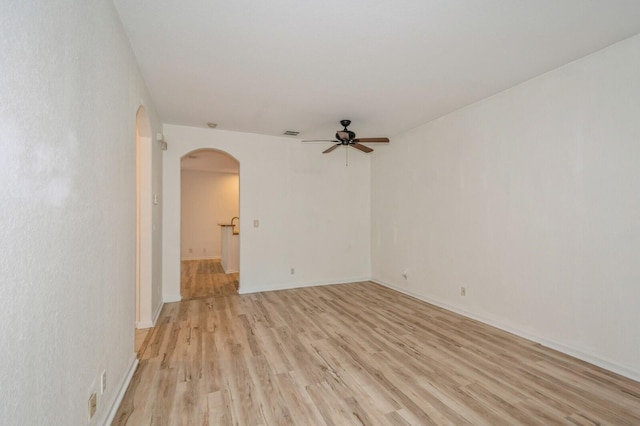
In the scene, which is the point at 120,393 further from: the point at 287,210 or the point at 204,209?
the point at 204,209

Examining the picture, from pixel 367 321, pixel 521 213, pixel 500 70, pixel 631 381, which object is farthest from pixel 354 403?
pixel 500 70

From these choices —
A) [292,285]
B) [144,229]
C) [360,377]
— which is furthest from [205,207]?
[360,377]

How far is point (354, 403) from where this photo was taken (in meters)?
1.97

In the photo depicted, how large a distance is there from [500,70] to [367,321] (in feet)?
9.86

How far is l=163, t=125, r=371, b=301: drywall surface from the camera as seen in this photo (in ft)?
14.4

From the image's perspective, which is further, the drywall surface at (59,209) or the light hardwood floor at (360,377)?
the light hardwood floor at (360,377)

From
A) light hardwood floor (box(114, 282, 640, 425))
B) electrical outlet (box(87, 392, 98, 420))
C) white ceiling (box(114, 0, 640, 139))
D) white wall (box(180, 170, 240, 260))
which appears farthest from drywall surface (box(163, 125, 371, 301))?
white wall (box(180, 170, 240, 260))

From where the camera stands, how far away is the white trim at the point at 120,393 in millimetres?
1741

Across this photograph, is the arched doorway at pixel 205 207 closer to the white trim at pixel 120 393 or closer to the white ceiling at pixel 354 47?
the white ceiling at pixel 354 47

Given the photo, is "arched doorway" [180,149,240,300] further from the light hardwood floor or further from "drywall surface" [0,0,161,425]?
"drywall surface" [0,0,161,425]

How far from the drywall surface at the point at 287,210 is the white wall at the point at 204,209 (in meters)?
4.25

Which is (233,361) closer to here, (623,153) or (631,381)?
(631,381)

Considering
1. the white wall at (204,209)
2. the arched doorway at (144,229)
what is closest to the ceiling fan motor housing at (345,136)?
the arched doorway at (144,229)

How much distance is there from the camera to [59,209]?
114 cm
